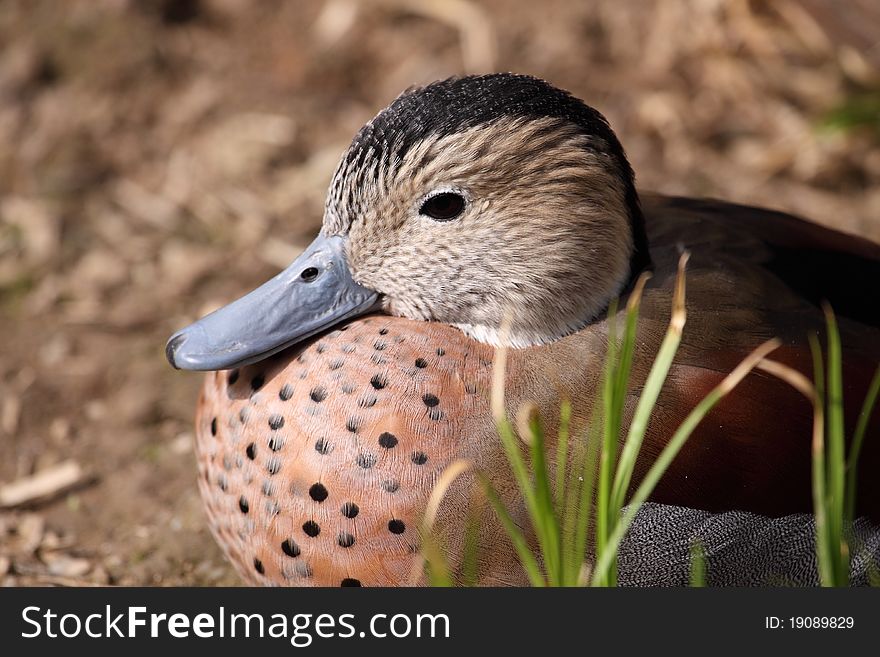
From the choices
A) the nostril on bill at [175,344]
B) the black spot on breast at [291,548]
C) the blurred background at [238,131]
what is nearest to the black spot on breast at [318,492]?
the black spot on breast at [291,548]

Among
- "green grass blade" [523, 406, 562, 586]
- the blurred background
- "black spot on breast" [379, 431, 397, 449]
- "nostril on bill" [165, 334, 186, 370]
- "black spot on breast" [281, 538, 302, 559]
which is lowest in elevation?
"green grass blade" [523, 406, 562, 586]

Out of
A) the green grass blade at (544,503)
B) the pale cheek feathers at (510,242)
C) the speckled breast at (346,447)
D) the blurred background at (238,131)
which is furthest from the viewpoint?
the blurred background at (238,131)

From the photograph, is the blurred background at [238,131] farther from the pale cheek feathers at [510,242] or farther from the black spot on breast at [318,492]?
the pale cheek feathers at [510,242]

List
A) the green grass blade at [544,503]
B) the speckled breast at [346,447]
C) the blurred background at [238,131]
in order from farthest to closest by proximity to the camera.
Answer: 1. the blurred background at [238,131]
2. the speckled breast at [346,447]
3. the green grass blade at [544,503]

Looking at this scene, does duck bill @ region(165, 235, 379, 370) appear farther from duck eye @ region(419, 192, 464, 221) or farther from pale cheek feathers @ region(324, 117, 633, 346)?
duck eye @ region(419, 192, 464, 221)

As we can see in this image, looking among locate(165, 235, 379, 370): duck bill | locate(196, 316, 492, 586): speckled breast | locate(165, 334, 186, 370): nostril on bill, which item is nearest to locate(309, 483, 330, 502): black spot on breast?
locate(196, 316, 492, 586): speckled breast

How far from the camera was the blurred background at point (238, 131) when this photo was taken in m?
3.61

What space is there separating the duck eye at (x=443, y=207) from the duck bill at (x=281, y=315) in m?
0.21

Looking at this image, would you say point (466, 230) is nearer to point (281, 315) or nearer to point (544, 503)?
point (281, 315)

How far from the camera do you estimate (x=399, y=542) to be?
7.37 feet

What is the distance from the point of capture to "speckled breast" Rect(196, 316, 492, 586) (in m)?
2.26

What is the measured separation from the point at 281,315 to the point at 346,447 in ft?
1.16

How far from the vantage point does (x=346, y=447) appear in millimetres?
2297

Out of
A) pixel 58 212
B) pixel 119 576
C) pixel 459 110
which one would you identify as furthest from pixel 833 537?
pixel 58 212
